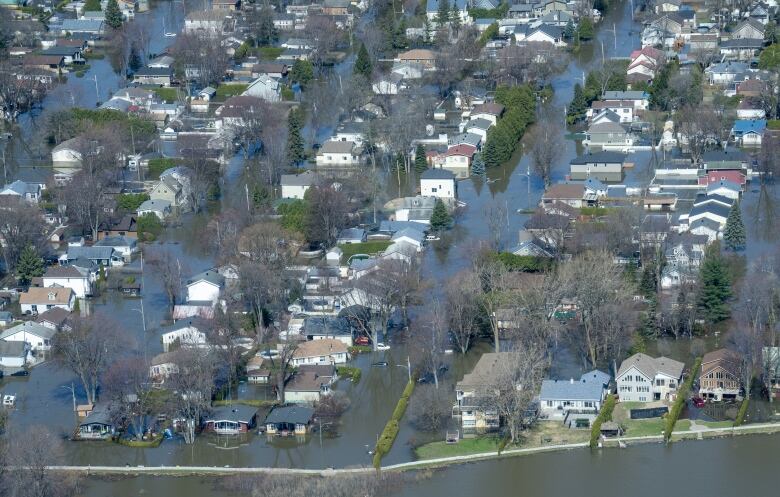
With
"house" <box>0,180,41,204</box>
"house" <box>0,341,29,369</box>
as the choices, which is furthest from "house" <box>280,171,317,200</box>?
"house" <box>0,341,29,369</box>

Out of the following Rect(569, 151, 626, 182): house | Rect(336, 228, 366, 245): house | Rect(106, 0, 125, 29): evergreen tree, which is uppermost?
Rect(106, 0, 125, 29): evergreen tree

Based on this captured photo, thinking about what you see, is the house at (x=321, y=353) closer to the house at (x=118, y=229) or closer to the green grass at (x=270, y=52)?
the house at (x=118, y=229)

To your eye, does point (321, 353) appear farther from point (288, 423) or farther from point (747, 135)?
point (747, 135)

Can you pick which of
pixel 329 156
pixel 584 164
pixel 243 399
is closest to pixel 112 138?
pixel 329 156

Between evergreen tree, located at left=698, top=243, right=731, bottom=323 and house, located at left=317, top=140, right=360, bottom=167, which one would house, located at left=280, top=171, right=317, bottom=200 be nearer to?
house, located at left=317, top=140, right=360, bottom=167

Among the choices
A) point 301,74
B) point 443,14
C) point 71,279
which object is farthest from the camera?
point 443,14

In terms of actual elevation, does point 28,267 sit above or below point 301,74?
below

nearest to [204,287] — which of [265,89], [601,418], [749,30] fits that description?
[601,418]
